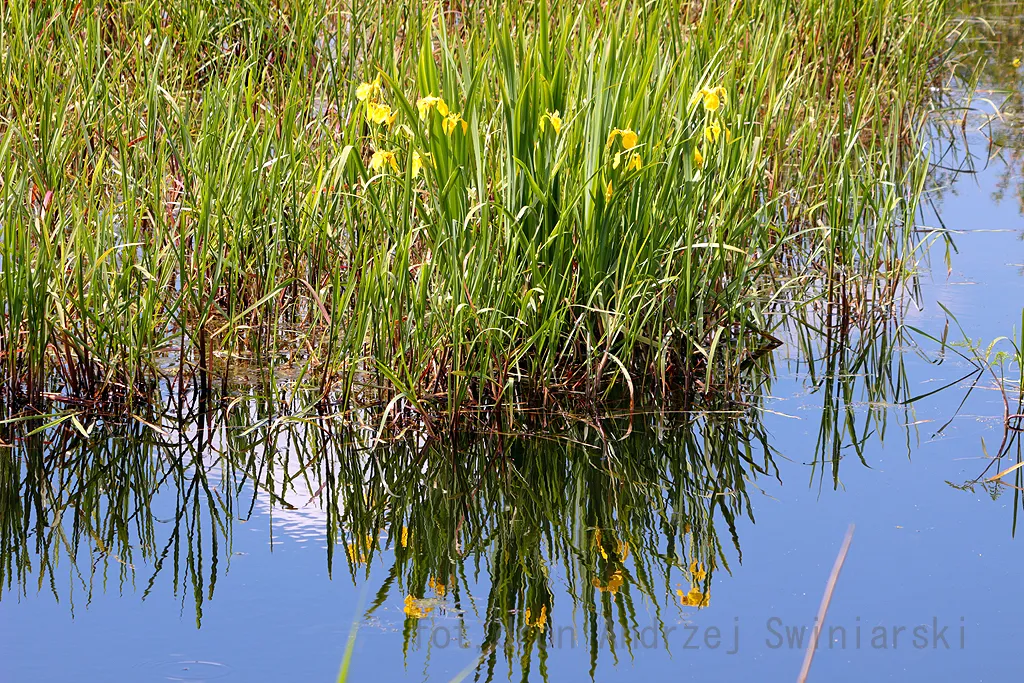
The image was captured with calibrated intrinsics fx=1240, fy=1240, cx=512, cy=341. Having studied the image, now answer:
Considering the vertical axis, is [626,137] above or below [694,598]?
above

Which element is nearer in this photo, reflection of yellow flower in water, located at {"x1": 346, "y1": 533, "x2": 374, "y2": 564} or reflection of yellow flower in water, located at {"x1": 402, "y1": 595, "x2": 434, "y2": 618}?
reflection of yellow flower in water, located at {"x1": 402, "y1": 595, "x2": 434, "y2": 618}

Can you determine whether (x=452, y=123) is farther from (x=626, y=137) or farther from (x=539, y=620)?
(x=539, y=620)

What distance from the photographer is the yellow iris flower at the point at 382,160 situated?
3223mm

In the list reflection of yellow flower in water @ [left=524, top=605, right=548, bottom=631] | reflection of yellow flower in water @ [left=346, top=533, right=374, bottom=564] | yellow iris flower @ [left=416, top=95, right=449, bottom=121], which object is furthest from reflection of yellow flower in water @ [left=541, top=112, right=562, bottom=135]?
reflection of yellow flower in water @ [left=524, top=605, right=548, bottom=631]

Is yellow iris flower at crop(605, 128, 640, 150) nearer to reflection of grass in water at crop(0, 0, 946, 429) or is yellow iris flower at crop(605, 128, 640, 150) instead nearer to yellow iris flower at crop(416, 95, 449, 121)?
reflection of grass in water at crop(0, 0, 946, 429)

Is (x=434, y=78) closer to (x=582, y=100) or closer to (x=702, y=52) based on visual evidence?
(x=582, y=100)

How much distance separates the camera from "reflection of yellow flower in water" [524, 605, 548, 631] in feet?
8.20

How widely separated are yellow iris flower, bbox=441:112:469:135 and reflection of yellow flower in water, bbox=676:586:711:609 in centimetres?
130

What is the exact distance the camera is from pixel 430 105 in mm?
3146

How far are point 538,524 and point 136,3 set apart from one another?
2.95 m

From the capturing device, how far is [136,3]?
478cm

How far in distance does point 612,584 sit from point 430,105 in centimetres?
129

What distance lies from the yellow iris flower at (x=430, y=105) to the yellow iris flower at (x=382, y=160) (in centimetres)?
13

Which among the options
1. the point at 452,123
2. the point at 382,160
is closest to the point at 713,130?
the point at 452,123
